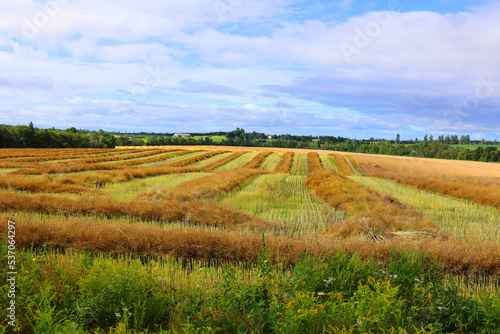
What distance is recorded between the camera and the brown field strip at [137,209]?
37.5ft

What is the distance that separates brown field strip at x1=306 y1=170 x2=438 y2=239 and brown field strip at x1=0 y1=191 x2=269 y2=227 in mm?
3261

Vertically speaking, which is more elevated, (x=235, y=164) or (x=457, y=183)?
(x=457, y=183)

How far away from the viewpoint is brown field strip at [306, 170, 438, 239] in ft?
33.1

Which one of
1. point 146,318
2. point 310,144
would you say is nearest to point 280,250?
point 146,318

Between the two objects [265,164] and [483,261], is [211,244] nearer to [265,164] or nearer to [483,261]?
[483,261]

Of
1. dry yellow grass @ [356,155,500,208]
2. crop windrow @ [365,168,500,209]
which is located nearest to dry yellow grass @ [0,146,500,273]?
crop windrow @ [365,168,500,209]

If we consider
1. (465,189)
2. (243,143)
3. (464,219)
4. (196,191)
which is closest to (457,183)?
(465,189)

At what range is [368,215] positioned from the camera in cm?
1202

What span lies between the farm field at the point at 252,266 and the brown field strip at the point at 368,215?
72 mm

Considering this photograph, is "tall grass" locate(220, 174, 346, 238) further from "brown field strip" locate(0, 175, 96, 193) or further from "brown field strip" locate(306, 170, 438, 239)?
"brown field strip" locate(0, 175, 96, 193)

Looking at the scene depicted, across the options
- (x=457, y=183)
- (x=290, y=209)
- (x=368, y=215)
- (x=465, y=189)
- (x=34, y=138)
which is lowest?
(x=290, y=209)

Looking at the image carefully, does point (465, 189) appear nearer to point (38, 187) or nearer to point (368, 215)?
point (368, 215)

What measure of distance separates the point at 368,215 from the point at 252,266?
293 inches

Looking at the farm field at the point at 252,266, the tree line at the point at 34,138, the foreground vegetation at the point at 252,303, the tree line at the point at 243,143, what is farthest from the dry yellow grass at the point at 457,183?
the tree line at the point at 34,138
